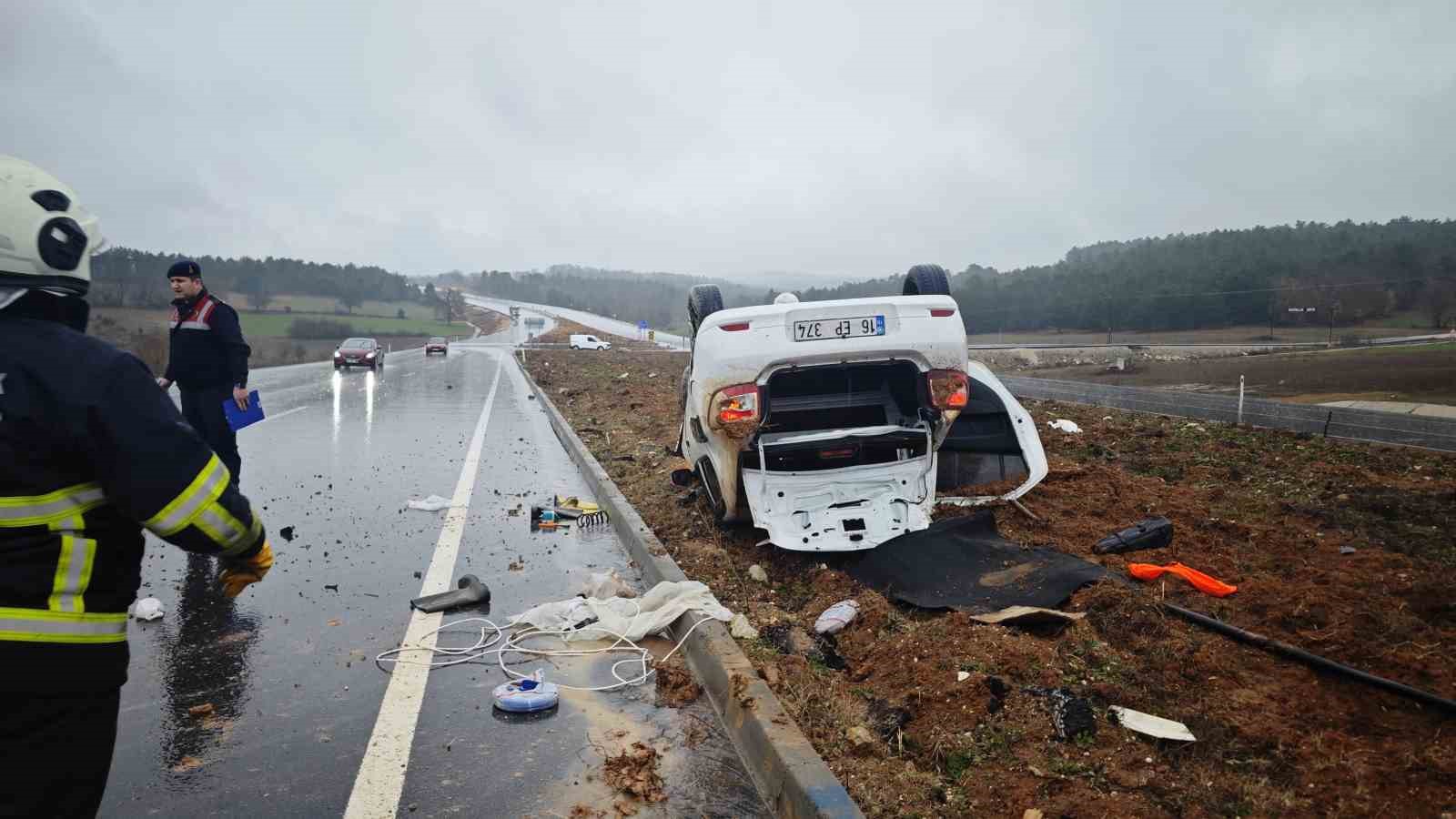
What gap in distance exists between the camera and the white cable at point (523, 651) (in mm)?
4180

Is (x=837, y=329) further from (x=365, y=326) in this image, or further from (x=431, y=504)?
(x=365, y=326)

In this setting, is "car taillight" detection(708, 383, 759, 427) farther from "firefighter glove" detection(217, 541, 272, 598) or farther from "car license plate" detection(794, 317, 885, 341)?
"firefighter glove" detection(217, 541, 272, 598)

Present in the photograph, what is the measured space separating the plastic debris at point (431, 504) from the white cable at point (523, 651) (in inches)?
126

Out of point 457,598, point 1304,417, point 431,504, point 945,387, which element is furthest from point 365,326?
point 945,387

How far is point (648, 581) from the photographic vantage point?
5605 millimetres

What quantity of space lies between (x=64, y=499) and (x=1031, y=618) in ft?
12.9

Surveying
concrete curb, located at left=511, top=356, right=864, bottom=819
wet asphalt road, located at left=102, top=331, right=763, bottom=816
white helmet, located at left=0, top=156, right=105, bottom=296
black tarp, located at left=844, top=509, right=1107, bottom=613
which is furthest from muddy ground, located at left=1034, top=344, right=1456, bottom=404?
white helmet, located at left=0, top=156, right=105, bottom=296

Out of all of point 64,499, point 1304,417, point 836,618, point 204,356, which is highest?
point 204,356

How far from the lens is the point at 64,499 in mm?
1798

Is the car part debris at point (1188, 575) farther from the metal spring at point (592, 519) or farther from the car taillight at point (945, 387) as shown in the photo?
the metal spring at point (592, 519)

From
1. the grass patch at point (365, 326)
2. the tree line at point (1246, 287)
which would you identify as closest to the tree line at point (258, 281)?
the grass patch at point (365, 326)

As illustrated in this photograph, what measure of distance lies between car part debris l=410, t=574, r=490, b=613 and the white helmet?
334cm

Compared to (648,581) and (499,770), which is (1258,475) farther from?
(499,770)

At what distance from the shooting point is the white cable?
13.7 feet
